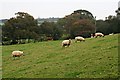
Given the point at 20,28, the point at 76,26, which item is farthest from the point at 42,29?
the point at 76,26

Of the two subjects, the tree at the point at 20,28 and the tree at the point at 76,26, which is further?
the tree at the point at 76,26

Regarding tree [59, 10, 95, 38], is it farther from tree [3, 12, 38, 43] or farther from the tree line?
tree [3, 12, 38, 43]

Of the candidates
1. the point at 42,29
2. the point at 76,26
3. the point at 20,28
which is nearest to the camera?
the point at 20,28

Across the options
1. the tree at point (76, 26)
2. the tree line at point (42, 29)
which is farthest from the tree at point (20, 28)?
the tree at point (76, 26)

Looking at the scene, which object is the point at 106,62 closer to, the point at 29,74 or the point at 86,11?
the point at 29,74

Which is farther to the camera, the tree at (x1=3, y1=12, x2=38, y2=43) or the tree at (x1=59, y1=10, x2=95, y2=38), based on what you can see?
the tree at (x1=59, y1=10, x2=95, y2=38)

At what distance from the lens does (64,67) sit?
58.0 ft

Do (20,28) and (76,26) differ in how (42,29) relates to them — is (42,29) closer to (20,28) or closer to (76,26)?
(20,28)

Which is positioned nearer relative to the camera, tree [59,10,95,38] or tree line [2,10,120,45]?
tree line [2,10,120,45]

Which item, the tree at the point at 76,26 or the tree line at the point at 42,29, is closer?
the tree line at the point at 42,29

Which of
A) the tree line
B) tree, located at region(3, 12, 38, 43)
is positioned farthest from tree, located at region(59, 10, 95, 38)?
tree, located at region(3, 12, 38, 43)

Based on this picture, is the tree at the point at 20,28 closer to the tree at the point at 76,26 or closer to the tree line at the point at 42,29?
the tree line at the point at 42,29

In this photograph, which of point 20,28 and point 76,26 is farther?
point 76,26

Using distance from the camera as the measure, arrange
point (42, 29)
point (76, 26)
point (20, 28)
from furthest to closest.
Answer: point (42, 29)
point (76, 26)
point (20, 28)
